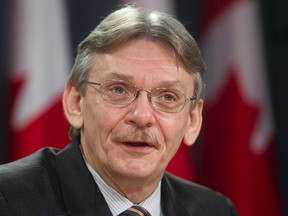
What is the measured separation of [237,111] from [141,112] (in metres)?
1.37

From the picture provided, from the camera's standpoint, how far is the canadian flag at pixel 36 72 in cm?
318

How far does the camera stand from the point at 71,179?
242cm

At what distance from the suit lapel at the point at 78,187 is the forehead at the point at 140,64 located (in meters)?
0.33

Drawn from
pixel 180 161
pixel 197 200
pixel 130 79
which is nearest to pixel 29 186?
pixel 130 79

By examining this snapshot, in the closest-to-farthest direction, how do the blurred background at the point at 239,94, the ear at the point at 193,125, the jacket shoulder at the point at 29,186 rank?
the jacket shoulder at the point at 29,186, the ear at the point at 193,125, the blurred background at the point at 239,94

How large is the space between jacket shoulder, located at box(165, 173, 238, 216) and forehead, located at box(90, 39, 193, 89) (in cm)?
65

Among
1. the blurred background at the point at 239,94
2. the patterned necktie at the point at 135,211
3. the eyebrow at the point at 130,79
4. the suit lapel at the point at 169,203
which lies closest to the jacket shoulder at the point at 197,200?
the suit lapel at the point at 169,203

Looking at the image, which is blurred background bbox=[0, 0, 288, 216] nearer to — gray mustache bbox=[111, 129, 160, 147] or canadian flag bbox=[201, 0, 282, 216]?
canadian flag bbox=[201, 0, 282, 216]

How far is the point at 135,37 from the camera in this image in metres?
2.42

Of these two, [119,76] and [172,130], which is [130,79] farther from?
[172,130]

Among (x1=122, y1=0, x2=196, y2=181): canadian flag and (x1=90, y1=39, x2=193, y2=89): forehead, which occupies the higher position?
(x1=90, y1=39, x2=193, y2=89): forehead

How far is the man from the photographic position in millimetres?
2334

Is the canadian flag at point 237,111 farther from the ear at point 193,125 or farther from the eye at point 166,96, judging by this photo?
the eye at point 166,96

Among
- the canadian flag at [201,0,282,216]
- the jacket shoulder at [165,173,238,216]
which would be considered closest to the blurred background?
the canadian flag at [201,0,282,216]
